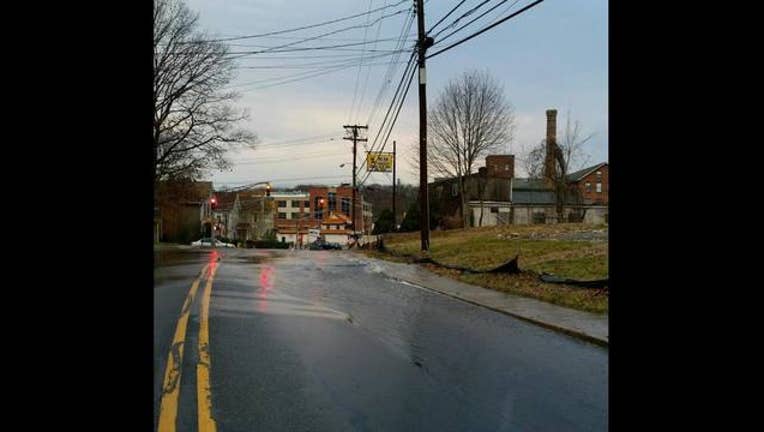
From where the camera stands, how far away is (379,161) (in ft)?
146

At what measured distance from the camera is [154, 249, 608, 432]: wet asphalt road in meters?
5.12

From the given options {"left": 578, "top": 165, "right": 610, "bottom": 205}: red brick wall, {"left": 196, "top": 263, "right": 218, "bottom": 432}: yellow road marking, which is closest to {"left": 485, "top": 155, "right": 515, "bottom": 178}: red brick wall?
{"left": 578, "top": 165, "right": 610, "bottom": 205}: red brick wall

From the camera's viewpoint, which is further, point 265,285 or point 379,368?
point 265,285

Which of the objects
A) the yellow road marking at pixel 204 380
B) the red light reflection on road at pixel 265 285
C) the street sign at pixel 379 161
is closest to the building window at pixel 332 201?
the street sign at pixel 379 161

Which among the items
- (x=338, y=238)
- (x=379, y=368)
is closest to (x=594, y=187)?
(x=338, y=238)

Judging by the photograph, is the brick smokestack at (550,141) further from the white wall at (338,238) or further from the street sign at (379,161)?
the white wall at (338,238)

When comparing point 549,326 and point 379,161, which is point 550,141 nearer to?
point 379,161

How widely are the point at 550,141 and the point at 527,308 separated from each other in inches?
1626

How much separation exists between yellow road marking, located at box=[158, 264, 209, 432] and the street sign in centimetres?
3442

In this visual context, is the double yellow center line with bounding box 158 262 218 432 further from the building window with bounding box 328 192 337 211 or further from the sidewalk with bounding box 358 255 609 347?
the building window with bounding box 328 192 337 211
